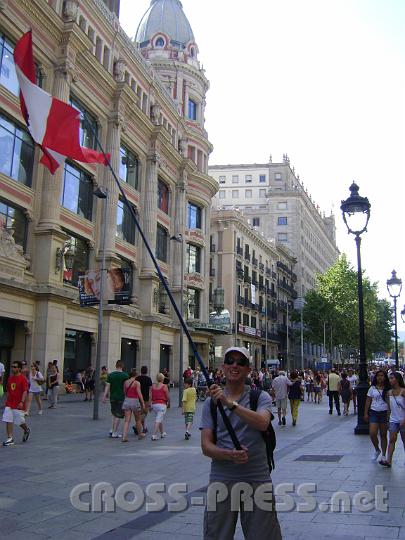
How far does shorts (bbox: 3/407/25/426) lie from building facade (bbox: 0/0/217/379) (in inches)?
422

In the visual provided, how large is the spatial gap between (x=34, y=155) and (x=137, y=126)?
1172cm

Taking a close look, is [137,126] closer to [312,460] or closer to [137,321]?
[137,321]

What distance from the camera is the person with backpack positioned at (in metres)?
3.59

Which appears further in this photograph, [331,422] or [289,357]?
[289,357]

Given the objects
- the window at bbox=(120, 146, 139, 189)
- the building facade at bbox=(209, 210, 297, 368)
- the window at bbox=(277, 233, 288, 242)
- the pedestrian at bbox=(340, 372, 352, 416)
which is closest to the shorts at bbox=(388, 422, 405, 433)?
the pedestrian at bbox=(340, 372, 352, 416)

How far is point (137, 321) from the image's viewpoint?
35438 mm

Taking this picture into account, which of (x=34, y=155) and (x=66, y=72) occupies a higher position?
(x=66, y=72)

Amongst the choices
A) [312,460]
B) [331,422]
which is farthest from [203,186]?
[312,460]

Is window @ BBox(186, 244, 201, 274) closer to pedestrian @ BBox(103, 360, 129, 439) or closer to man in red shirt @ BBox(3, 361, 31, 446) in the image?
pedestrian @ BBox(103, 360, 129, 439)

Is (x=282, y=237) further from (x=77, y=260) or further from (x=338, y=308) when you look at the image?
(x=77, y=260)

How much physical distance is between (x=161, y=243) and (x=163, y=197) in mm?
3551

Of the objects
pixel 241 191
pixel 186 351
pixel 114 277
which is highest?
pixel 241 191

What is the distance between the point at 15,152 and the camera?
25.0m

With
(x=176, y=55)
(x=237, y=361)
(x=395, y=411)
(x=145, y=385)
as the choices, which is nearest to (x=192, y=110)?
(x=176, y=55)
